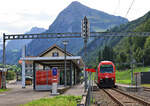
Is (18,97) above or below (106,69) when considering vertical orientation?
below

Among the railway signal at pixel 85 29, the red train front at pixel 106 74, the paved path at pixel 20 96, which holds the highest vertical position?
the railway signal at pixel 85 29

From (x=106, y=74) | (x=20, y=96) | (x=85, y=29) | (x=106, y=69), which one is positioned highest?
(x=85, y=29)

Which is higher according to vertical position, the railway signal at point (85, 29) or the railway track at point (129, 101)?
the railway signal at point (85, 29)

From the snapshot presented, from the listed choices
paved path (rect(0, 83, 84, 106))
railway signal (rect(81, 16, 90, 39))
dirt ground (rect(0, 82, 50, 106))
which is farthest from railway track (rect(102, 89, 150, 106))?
dirt ground (rect(0, 82, 50, 106))

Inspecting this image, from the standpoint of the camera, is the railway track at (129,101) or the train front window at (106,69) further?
the train front window at (106,69)

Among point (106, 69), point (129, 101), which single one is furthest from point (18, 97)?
point (106, 69)

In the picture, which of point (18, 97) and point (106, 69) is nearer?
point (18, 97)

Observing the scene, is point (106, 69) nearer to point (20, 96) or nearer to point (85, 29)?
point (20, 96)

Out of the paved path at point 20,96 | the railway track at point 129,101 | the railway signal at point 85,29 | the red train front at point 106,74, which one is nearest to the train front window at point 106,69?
the red train front at point 106,74

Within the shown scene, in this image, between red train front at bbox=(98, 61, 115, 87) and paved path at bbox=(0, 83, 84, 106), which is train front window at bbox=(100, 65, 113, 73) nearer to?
red train front at bbox=(98, 61, 115, 87)

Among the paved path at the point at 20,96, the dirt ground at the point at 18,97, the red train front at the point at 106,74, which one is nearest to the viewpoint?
the dirt ground at the point at 18,97

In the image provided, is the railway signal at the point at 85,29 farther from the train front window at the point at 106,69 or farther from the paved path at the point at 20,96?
the train front window at the point at 106,69

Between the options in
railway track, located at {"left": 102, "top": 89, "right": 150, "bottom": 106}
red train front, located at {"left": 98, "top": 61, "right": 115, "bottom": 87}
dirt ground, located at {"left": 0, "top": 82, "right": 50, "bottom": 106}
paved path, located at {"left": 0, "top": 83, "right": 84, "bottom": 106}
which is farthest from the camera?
red train front, located at {"left": 98, "top": 61, "right": 115, "bottom": 87}

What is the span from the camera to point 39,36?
36781mm
